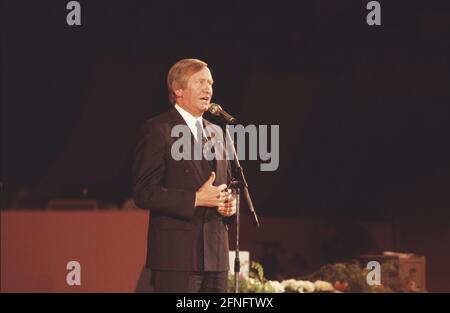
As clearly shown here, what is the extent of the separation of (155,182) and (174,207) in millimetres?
155

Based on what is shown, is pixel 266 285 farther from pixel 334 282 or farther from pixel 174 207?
pixel 174 207

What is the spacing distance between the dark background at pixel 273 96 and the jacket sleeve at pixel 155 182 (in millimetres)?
3311

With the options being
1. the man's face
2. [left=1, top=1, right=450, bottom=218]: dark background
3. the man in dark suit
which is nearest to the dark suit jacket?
the man in dark suit

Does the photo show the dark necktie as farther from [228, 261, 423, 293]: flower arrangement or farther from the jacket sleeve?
[228, 261, 423, 293]: flower arrangement

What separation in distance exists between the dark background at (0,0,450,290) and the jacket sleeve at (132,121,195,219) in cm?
331

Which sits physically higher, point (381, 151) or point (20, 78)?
point (20, 78)

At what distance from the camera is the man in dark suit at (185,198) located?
140 inches

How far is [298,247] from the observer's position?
8.28 m

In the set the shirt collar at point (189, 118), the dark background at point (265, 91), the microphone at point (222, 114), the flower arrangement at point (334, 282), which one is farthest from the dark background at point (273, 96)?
the microphone at point (222, 114)

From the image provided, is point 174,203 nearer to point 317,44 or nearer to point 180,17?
point 180,17

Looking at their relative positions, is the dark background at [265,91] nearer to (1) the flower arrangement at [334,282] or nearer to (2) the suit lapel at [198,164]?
(1) the flower arrangement at [334,282]
